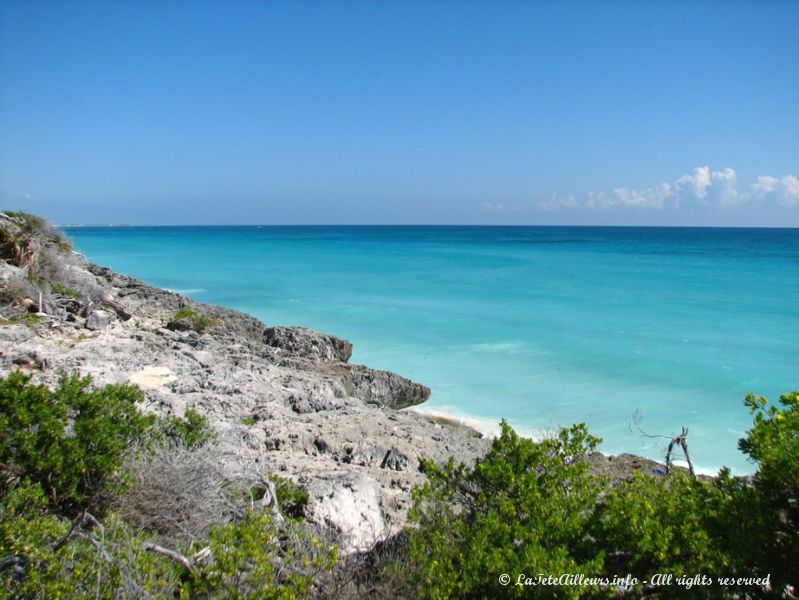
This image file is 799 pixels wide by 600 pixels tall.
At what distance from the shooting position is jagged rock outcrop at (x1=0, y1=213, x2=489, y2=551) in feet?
16.2

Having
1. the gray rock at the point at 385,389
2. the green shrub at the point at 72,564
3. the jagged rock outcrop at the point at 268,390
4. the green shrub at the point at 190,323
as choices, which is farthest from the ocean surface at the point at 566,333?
the green shrub at the point at 72,564

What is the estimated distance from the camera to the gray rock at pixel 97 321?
10047 millimetres

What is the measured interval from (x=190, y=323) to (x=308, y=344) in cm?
254

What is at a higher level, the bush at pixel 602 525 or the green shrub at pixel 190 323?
the bush at pixel 602 525

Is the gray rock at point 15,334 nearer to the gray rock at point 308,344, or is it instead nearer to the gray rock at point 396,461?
the gray rock at point 308,344

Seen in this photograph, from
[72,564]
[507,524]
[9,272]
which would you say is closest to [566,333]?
[9,272]

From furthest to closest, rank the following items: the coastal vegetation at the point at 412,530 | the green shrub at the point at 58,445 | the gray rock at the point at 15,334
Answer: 1. the gray rock at the point at 15,334
2. the green shrub at the point at 58,445
3. the coastal vegetation at the point at 412,530

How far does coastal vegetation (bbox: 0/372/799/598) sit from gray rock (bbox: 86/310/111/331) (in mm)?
6272

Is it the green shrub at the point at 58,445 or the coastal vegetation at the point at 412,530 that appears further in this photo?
the green shrub at the point at 58,445

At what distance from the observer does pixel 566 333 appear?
18.3 metres

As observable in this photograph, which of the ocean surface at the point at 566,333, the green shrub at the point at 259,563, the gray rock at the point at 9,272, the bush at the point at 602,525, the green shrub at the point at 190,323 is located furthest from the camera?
the green shrub at the point at 190,323

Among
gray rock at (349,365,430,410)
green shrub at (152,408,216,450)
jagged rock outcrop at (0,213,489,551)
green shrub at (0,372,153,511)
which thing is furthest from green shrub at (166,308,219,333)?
green shrub at (0,372,153,511)

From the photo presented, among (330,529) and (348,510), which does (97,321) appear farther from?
(330,529)

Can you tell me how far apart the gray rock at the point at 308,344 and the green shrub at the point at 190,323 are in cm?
131
